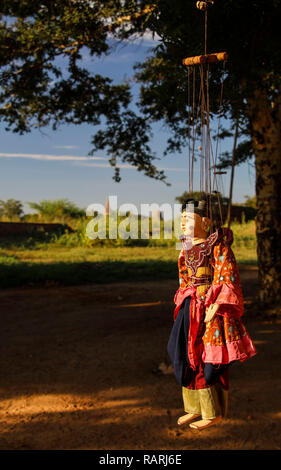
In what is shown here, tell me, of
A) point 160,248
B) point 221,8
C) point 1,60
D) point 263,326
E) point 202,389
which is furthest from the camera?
point 160,248

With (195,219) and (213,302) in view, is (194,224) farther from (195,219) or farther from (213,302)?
(213,302)

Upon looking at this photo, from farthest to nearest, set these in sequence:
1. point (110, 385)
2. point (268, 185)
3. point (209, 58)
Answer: point (268, 185), point (110, 385), point (209, 58)

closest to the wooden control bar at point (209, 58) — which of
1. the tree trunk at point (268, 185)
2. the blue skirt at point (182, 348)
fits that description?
the blue skirt at point (182, 348)

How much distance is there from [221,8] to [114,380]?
5860 millimetres

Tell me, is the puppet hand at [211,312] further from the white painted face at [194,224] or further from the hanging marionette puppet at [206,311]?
the white painted face at [194,224]

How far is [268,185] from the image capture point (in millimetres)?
9586

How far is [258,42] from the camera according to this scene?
7078mm

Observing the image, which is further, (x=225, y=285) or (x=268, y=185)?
(x=268, y=185)

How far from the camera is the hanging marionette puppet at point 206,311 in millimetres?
3076

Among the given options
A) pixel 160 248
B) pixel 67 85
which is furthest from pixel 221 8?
pixel 160 248

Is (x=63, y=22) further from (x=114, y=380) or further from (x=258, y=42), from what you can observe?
(x=114, y=380)

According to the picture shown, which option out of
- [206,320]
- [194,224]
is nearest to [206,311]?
[206,320]

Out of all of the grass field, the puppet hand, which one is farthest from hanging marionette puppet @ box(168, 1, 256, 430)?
the grass field

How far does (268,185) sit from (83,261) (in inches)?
387
